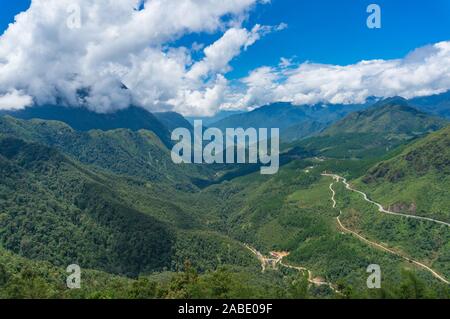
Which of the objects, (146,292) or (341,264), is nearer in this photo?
(146,292)

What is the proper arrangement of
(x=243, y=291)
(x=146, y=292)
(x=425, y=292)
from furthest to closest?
(x=146, y=292)
(x=243, y=291)
(x=425, y=292)

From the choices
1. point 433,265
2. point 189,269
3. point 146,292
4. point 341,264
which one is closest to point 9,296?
point 146,292
